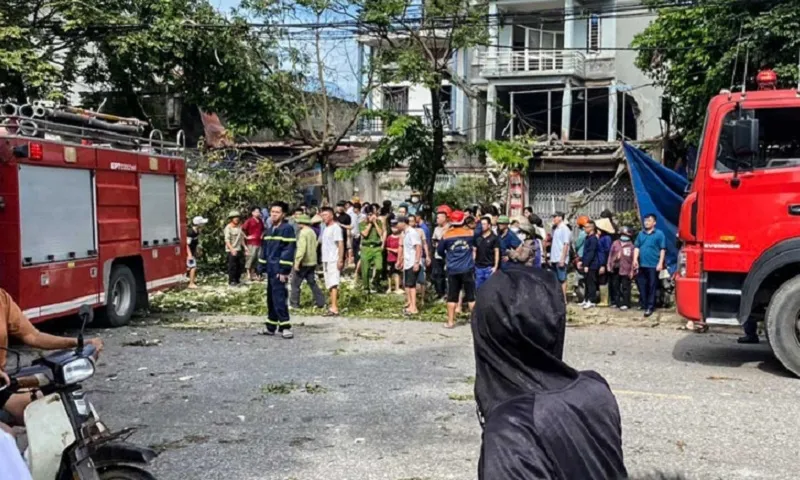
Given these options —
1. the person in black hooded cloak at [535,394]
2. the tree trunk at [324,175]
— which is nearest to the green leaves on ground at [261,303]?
the tree trunk at [324,175]

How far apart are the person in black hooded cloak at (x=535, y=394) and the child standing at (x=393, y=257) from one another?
45.1 feet

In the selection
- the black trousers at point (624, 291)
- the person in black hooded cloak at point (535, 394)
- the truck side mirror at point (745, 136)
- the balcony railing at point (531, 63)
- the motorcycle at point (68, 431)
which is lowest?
the black trousers at point (624, 291)

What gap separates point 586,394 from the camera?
2135 mm

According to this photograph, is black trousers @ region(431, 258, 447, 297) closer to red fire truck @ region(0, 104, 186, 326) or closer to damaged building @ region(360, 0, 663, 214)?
red fire truck @ region(0, 104, 186, 326)

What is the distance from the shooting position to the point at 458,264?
482 inches

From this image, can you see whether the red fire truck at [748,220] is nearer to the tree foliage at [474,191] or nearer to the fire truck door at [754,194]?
the fire truck door at [754,194]

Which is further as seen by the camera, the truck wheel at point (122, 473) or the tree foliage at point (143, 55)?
the tree foliage at point (143, 55)

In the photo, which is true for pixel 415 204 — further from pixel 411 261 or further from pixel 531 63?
pixel 531 63

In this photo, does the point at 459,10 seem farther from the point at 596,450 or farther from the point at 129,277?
the point at 596,450

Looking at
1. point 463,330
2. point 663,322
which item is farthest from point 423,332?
point 663,322

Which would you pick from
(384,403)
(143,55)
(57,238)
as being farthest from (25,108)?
(143,55)

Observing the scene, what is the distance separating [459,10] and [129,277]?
7527 millimetres

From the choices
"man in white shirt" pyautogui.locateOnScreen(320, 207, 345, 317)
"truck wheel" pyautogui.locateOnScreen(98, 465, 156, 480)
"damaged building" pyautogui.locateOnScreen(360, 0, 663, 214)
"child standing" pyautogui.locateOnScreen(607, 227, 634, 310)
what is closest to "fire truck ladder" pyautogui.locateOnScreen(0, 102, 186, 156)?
"man in white shirt" pyautogui.locateOnScreen(320, 207, 345, 317)

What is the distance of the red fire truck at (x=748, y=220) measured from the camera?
839cm
